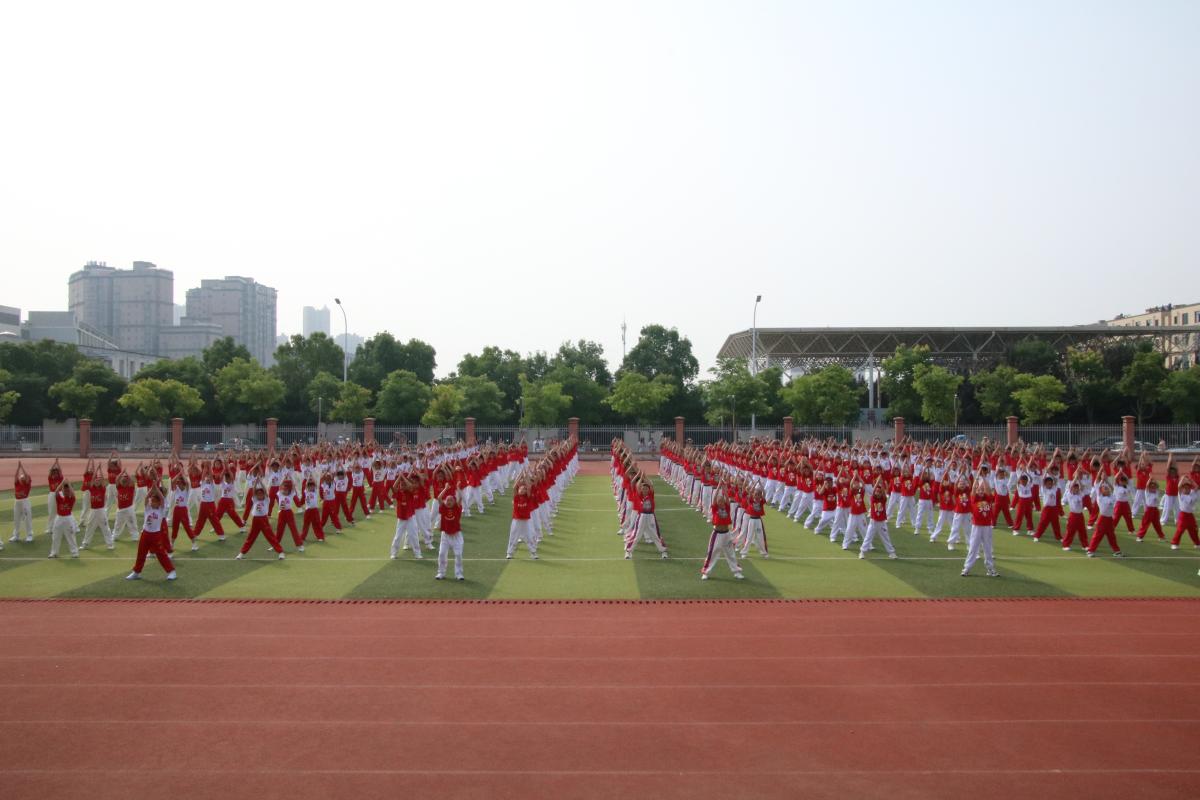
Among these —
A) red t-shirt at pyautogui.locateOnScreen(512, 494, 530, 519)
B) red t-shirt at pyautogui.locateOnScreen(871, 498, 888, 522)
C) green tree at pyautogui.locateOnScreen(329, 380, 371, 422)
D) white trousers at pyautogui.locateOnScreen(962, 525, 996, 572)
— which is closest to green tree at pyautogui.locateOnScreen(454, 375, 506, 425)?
green tree at pyautogui.locateOnScreen(329, 380, 371, 422)

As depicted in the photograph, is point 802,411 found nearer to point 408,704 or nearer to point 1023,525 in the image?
point 1023,525

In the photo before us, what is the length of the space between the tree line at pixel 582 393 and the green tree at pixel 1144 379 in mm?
79

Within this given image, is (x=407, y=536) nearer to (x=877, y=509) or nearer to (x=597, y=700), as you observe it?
(x=877, y=509)

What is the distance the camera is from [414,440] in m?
52.2

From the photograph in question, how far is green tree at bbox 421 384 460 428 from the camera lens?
54.7m

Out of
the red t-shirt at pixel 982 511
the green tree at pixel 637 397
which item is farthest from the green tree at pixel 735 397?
the red t-shirt at pixel 982 511

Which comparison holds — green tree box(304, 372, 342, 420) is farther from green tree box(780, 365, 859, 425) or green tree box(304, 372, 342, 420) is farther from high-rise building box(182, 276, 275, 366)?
high-rise building box(182, 276, 275, 366)

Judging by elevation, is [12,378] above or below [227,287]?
below

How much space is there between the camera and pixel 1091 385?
187 feet

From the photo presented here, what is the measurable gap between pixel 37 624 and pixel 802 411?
4427cm

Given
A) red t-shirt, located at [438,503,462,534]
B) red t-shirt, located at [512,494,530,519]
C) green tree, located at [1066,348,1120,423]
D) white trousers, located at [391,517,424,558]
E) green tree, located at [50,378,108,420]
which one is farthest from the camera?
green tree, located at [1066,348,1120,423]

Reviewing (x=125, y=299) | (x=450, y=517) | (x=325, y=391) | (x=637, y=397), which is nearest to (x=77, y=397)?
(x=325, y=391)

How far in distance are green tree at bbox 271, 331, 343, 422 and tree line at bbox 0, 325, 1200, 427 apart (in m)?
0.15

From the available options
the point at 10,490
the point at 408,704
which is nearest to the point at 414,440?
the point at 10,490
